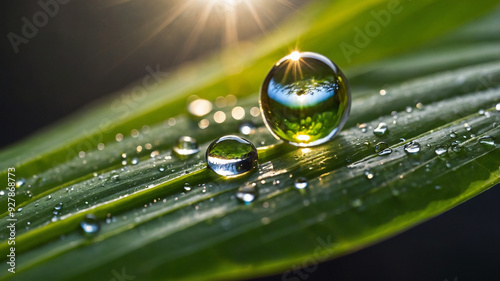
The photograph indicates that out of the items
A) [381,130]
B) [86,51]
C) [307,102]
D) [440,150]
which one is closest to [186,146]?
[307,102]

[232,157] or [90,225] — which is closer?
[90,225]

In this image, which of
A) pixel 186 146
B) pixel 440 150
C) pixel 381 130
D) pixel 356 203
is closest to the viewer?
pixel 356 203

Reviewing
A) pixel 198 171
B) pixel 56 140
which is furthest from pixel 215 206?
pixel 56 140

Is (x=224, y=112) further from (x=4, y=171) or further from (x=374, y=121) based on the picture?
(x=4, y=171)

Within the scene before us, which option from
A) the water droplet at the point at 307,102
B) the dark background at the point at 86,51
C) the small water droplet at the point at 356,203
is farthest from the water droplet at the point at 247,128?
the dark background at the point at 86,51

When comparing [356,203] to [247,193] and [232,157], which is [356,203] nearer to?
[247,193]

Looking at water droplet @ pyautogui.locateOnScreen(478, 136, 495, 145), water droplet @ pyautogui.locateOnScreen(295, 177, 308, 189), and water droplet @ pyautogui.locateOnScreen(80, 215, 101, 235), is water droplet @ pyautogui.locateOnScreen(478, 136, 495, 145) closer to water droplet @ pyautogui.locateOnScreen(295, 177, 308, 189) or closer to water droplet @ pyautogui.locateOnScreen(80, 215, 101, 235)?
water droplet @ pyautogui.locateOnScreen(295, 177, 308, 189)

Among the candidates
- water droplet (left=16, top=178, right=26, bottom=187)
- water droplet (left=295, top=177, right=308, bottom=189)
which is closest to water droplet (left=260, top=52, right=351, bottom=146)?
water droplet (left=295, top=177, right=308, bottom=189)
